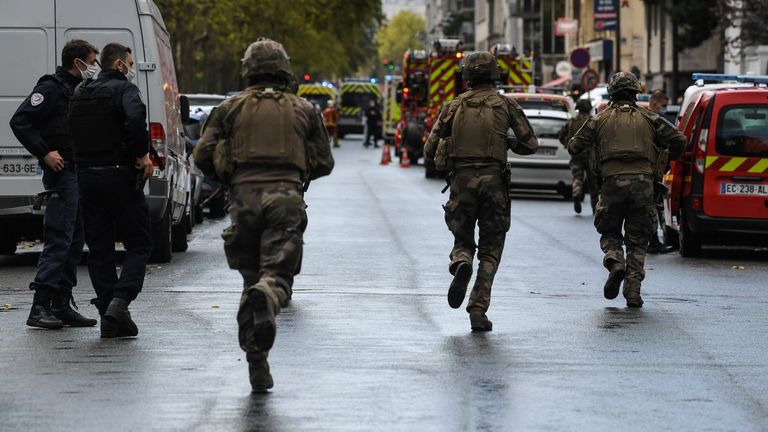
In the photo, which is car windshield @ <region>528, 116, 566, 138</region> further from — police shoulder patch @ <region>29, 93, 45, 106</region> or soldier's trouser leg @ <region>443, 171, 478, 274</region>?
police shoulder patch @ <region>29, 93, 45, 106</region>

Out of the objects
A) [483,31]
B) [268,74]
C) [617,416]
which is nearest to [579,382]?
[617,416]

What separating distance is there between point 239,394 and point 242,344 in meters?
0.25

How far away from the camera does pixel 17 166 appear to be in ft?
49.7

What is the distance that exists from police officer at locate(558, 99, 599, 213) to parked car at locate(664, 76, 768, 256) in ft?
17.4

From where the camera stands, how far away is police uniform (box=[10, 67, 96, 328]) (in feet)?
35.4

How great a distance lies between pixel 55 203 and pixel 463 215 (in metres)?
2.55

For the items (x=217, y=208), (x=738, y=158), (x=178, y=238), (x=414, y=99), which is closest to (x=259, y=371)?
(x=178, y=238)

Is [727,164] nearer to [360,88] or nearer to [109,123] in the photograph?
[109,123]

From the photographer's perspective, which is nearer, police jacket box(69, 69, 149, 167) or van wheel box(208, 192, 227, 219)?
police jacket box(69, 69, 149, 167)

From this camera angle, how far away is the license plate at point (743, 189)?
17156 mm

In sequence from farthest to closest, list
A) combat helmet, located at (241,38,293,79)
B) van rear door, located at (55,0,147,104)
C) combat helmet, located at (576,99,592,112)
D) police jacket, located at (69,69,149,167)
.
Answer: combat helmet, located at (576,99,592,112) < van rear door, located at (55,0,147,104) < police jacket, located at (69,69,149,167) < combat helmet, located at (241,38,293,79)

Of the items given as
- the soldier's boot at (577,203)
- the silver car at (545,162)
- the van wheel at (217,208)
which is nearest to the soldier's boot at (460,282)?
the soldier's boot at (577,203)

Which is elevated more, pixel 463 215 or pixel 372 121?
pixel 463 215

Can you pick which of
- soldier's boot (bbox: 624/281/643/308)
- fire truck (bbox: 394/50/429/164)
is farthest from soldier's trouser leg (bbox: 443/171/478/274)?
fire truck (bbox: 394/50/429/164)
